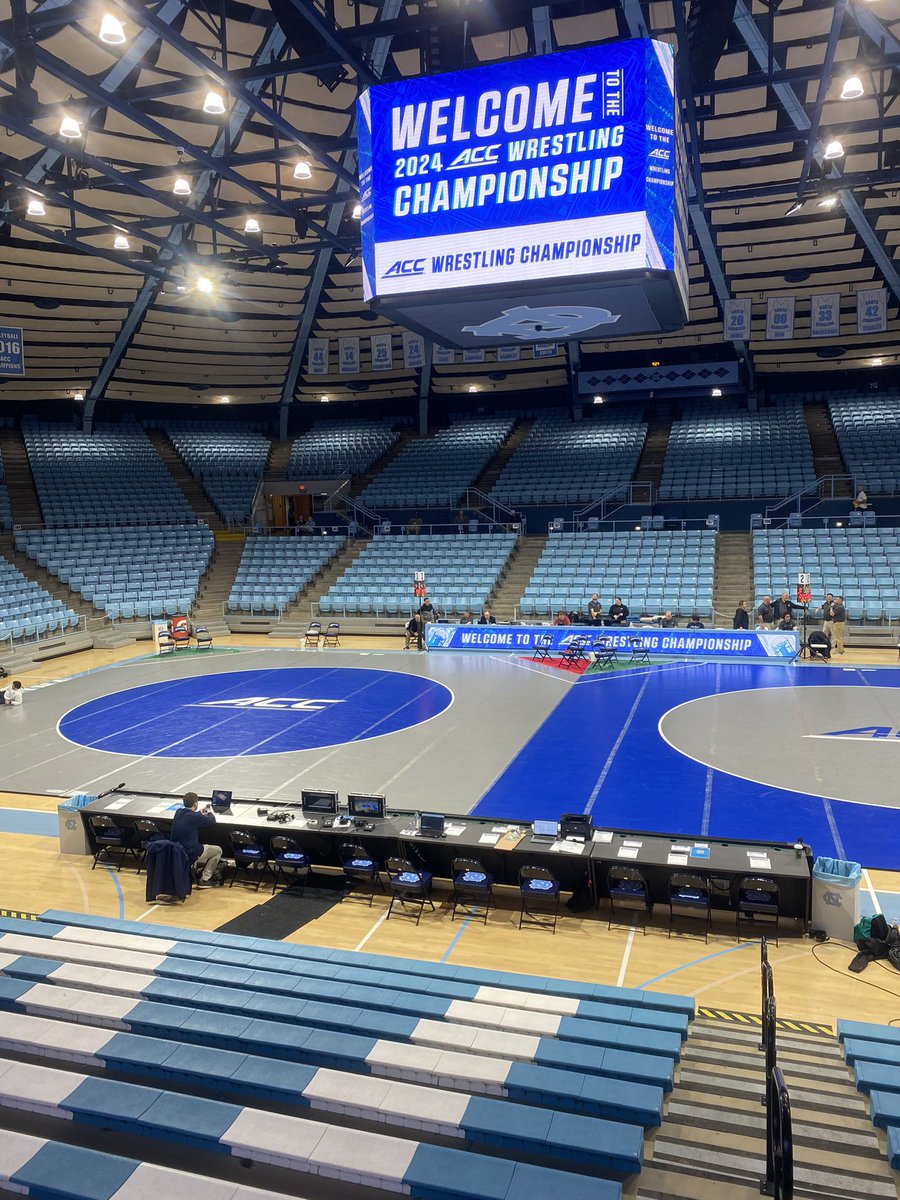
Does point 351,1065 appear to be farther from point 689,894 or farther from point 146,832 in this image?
point 146,832

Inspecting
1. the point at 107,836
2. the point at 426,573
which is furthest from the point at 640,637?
the point at 107,836

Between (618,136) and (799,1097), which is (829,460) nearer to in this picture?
(618,136)

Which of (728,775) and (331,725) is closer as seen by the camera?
(728,775)

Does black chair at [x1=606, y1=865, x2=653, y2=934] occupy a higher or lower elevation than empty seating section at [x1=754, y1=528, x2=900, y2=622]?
lower

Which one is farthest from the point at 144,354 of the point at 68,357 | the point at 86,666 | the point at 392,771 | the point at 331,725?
the point at 392,771

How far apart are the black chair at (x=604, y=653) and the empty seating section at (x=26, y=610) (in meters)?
17.0

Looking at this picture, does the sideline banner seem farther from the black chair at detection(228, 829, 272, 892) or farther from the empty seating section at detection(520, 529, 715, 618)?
the black chair at detection(228, 829, 272, 892)

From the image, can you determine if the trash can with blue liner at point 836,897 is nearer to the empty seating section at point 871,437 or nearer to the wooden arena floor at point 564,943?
the wooden arena floor at point 564,943

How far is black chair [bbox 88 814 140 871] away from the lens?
11.3 metres

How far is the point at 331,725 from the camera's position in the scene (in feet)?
57.5

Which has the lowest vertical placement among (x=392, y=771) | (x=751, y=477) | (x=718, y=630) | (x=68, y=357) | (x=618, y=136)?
(x=392, y=771)

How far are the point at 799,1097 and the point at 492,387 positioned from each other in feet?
140

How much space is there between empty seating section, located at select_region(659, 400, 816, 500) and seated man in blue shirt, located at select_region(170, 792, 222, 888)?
1089 inches

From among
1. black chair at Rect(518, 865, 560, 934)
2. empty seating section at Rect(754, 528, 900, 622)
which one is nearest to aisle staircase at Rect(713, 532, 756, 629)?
empty seating section at Rect(754, 528, 900, 622)
